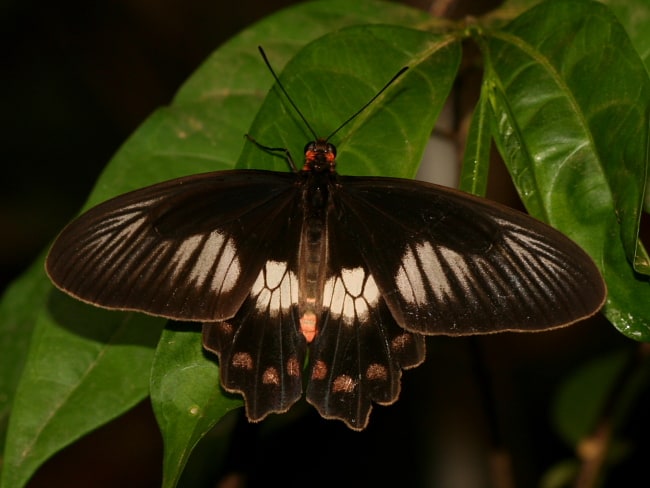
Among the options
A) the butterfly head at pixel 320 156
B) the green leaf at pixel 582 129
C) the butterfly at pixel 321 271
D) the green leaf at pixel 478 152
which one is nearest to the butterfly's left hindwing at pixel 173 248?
the butterfly at pixel 321 271

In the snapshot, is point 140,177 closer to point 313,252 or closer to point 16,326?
point 313,252

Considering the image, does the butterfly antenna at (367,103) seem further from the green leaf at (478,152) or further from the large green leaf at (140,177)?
the large green leaf at (140,177)

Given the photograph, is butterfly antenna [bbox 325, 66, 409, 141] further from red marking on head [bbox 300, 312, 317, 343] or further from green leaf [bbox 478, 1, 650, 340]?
red marking on head [bbox 300, 312, 317, 343]

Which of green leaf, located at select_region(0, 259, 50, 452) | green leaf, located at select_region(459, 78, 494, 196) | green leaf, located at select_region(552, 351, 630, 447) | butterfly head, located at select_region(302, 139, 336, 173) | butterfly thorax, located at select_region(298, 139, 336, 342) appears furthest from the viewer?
green leaf, located at select_region(552, 351, 630, 447)

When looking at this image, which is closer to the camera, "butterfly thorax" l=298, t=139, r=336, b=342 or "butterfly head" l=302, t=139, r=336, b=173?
"butterfly head" l=302, t=139, r=336, b=173

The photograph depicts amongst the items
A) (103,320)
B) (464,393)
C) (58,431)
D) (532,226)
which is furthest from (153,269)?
(464,393)

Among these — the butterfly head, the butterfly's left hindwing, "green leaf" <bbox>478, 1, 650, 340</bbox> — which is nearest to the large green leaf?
the butterfly's left hindwing

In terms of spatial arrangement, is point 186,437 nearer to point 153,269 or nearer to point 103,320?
point 153,269
